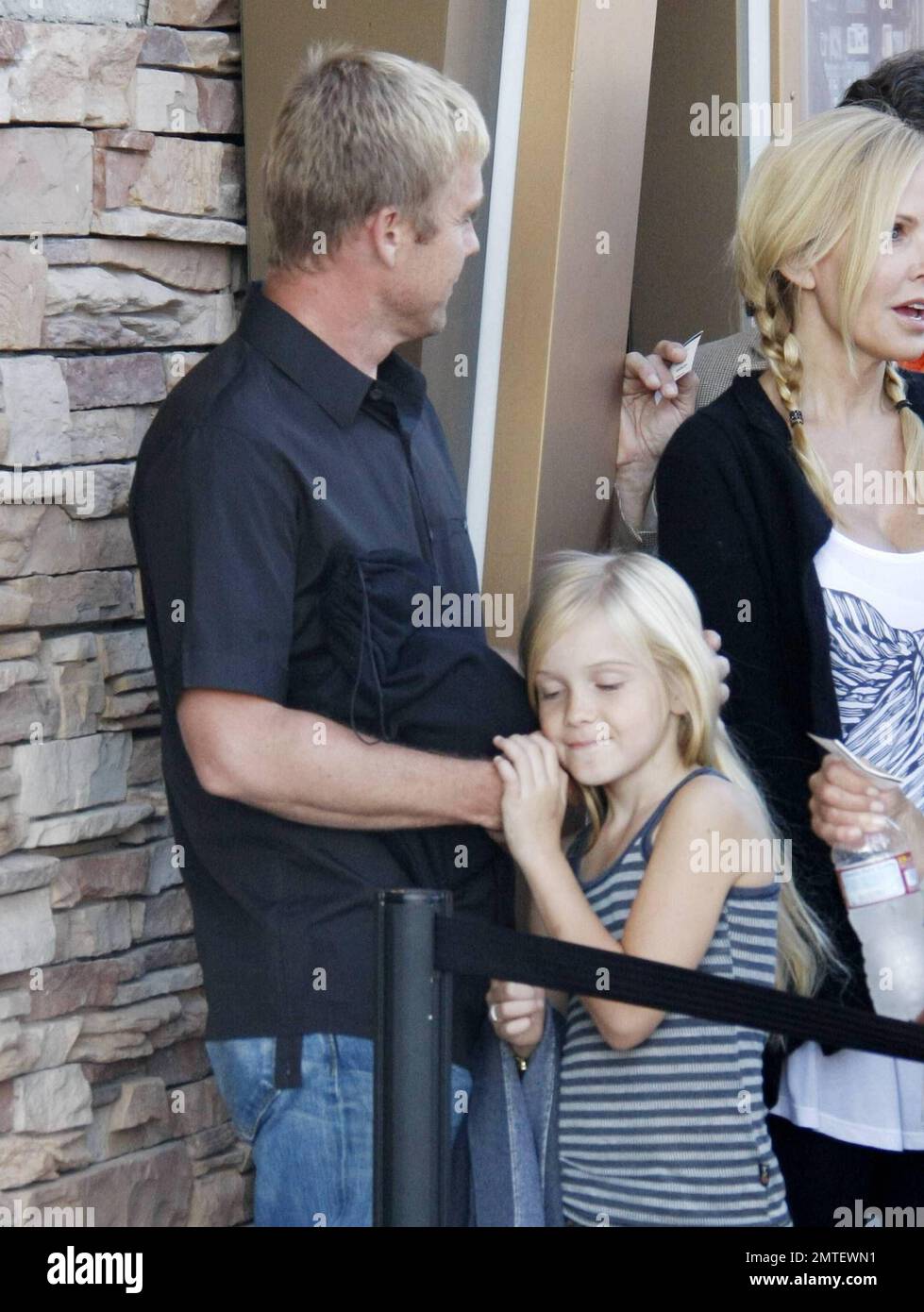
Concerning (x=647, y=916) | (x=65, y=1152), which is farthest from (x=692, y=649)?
(x=65, y=1152)

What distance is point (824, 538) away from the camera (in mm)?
2293

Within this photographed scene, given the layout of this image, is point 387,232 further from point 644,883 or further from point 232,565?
point 644,883

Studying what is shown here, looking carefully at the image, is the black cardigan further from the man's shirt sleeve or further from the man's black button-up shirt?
the man's shirt sleeve

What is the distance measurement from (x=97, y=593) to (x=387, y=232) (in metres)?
0.70

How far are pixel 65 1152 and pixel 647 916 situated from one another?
0.98 metres

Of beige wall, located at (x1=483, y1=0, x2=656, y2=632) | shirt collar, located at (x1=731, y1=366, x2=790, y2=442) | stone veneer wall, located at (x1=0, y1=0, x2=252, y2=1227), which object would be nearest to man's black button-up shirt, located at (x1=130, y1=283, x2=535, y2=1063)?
stone veneer wall, located at (x1=0, y1=0, x2=252, y2=1227)

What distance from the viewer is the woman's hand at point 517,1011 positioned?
6.84 feet

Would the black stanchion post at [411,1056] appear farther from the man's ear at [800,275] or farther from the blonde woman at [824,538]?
the man's ear at [800,275]

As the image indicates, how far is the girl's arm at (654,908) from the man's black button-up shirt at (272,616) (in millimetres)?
168

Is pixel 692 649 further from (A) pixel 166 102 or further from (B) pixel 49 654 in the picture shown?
(A) pixel 166 102

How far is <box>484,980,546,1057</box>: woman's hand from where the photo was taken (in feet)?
→ 6.84

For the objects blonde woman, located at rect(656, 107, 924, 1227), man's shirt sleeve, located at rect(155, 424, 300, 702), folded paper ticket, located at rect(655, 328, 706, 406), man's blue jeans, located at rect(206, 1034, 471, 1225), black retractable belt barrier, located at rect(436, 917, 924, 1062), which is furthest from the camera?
folded paper ticket, located at rect(655, 328, 706, 406)

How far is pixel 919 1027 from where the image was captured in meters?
1.71

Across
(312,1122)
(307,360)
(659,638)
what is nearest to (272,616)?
(307,360)
